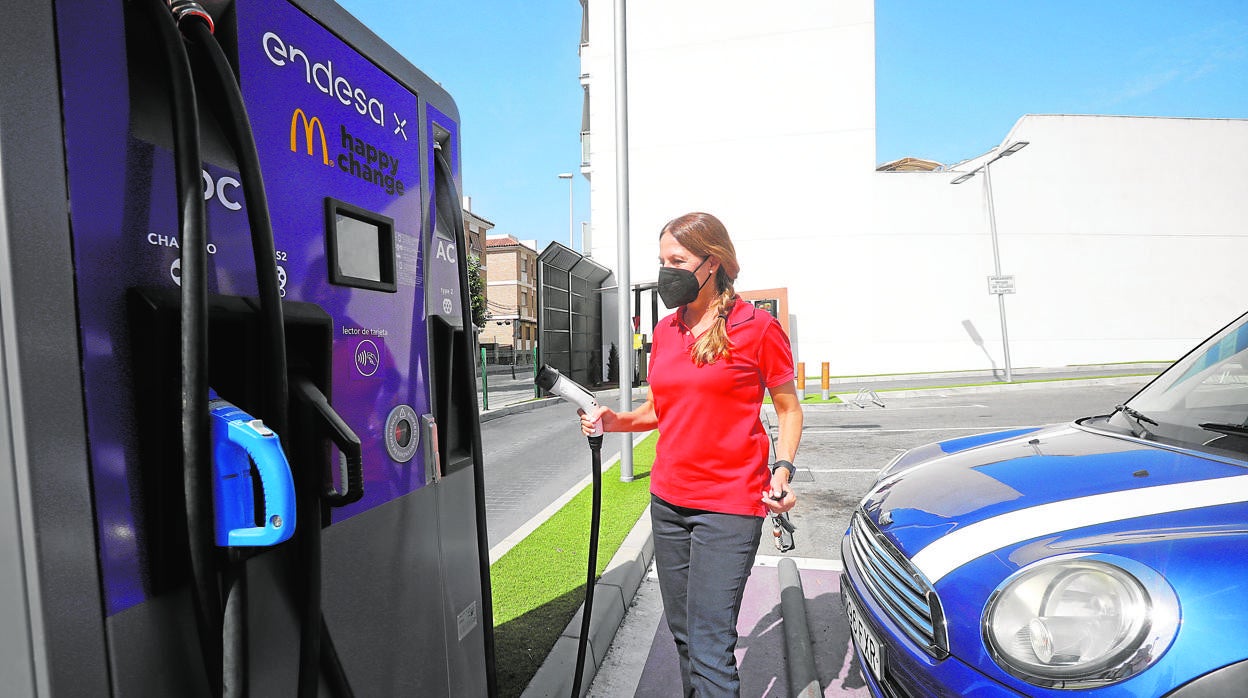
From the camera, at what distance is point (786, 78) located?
67.2 feet

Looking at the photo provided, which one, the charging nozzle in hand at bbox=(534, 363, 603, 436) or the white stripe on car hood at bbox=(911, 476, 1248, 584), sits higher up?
the charging nozzle in hand at bbox=(534, 363, 603, 436)

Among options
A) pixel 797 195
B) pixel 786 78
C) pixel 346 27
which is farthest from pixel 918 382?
pixel 346 27

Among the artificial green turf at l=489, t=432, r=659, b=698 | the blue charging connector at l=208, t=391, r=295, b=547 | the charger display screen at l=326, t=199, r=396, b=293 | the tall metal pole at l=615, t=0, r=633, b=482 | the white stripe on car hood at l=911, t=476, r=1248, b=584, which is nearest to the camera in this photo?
the blue charging connector at l=208, t=391, r=295, b=547

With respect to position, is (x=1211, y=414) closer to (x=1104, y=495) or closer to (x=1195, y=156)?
(x=1104, y=495)

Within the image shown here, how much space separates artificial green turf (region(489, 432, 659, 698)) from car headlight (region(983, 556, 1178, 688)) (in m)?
1.76

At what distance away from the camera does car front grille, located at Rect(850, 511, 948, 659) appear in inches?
70.1

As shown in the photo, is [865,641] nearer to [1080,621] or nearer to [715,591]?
[715,591]

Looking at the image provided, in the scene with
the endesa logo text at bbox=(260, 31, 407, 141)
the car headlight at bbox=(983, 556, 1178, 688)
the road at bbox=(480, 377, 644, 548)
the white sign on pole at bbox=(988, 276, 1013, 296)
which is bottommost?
the road at bbox=(480, 377, 644, 548)

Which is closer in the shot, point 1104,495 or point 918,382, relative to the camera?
point 1104,495

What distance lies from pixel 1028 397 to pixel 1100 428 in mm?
12093

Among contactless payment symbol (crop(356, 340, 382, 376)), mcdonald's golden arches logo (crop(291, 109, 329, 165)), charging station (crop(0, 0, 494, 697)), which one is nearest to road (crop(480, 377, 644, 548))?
contactless payment symbol (crop(356, 340, 382, 376))

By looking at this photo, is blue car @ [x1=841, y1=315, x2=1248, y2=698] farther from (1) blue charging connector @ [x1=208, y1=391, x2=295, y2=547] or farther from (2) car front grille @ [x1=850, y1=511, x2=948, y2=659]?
(1) blue charging connector @ [x1=208, y1=391, x2=295, y2=547]

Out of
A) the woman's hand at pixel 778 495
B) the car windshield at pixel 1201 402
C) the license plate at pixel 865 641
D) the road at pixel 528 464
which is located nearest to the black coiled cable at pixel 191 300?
the woman's hand at pixel 778 495

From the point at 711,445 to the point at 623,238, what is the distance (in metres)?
4.22
